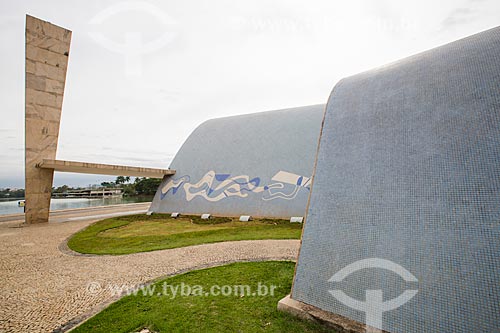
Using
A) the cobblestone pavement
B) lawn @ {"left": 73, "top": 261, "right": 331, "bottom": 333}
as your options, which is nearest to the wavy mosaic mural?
the cobblestone pavement

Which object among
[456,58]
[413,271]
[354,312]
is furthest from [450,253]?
[456,58]

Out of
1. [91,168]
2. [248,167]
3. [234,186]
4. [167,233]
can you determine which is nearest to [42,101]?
[91,168]

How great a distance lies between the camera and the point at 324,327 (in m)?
3.52

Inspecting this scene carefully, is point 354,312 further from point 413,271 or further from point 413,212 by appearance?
point 413,212

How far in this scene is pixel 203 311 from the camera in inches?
170

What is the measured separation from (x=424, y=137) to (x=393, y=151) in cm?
46

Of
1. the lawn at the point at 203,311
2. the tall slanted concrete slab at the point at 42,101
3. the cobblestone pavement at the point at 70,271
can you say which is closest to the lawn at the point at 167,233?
the cobblestone pavement at the point at 70,271

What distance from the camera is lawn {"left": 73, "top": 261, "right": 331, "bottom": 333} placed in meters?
3.83

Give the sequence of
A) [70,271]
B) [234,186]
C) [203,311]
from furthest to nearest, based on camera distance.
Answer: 1. [234,186]
2. [70,271]
3. [203,311]

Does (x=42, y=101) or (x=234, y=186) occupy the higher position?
(x=42, y=101)

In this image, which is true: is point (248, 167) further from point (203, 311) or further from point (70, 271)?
point (203, 311)

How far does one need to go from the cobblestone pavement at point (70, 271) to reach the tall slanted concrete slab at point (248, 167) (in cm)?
528

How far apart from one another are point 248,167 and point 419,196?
12.5 meters

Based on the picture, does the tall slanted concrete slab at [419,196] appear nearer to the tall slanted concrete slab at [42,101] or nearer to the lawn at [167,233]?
the lawn at [167,233]
